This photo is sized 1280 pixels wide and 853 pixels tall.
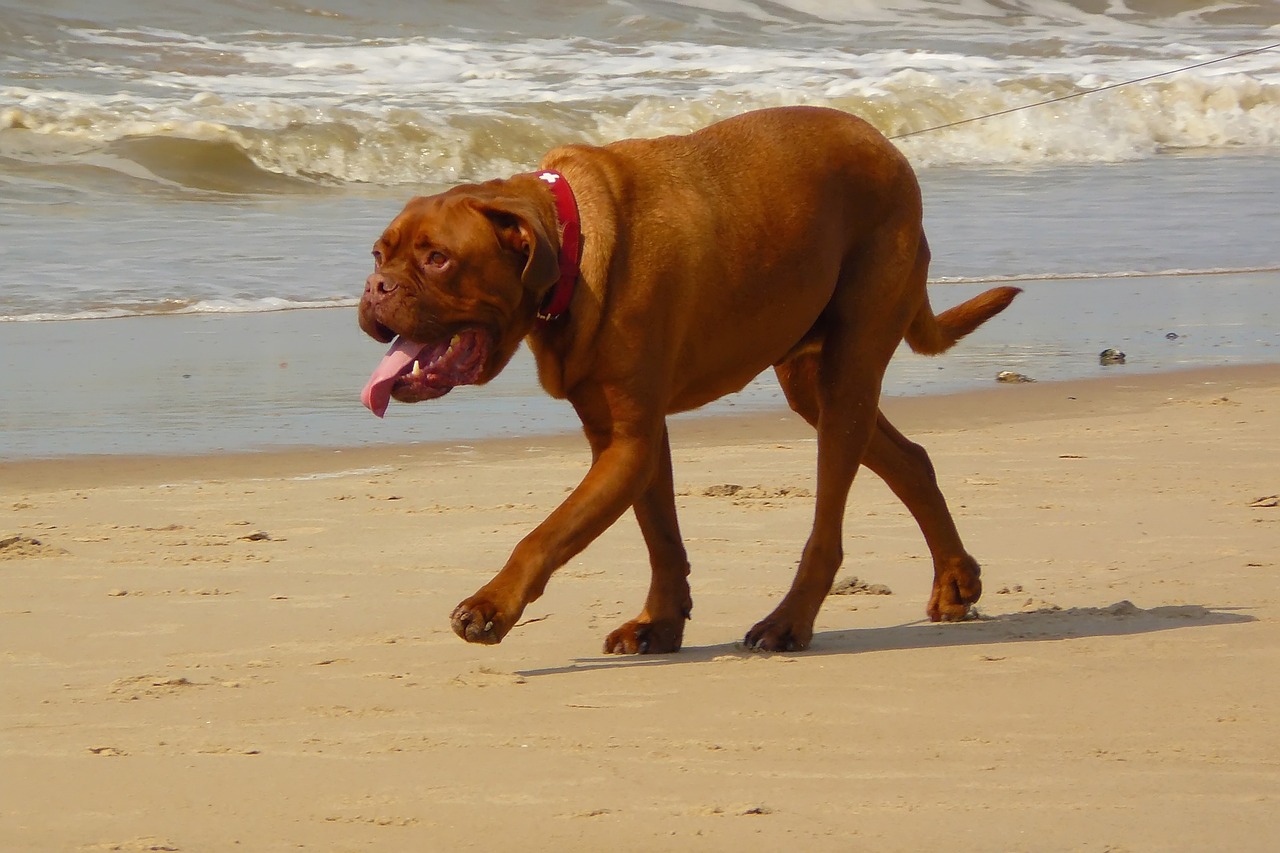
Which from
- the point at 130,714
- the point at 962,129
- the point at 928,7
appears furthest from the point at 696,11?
the point at 130,714

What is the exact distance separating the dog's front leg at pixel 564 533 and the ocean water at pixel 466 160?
364 centimetres

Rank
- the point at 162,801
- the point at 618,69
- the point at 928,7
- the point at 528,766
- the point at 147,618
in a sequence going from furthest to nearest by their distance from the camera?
the point at 928,7 → the point at 618,69 → the point at 147,618 → the point at 528,766 → the point at 162,801

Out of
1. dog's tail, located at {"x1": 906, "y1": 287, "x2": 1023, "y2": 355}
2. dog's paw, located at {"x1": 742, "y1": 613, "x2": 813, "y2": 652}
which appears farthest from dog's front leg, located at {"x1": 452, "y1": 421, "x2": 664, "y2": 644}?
dog's tail, located at {"x1": 906, "y1": 287, "x2": 1023, "y2": 355}

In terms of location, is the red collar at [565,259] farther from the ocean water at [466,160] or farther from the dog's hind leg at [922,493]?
the ocean water at [466,160]

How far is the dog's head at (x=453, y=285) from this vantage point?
161 inches

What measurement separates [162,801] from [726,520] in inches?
126

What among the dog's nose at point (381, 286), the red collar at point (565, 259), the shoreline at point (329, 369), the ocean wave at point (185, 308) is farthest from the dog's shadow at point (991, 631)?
the ocean wave at point (185, 308)

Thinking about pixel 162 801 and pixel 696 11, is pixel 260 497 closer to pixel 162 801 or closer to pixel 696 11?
pixel 162 801

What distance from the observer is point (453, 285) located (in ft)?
13.5

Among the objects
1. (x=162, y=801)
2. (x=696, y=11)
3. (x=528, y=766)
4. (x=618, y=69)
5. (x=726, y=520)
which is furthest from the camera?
(x=696, y=11)

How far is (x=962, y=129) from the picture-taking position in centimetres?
2033

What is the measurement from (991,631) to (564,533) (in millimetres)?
1273

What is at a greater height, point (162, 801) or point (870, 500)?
point (162, 801)

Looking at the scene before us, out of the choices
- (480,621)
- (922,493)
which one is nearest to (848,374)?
(922,493)
